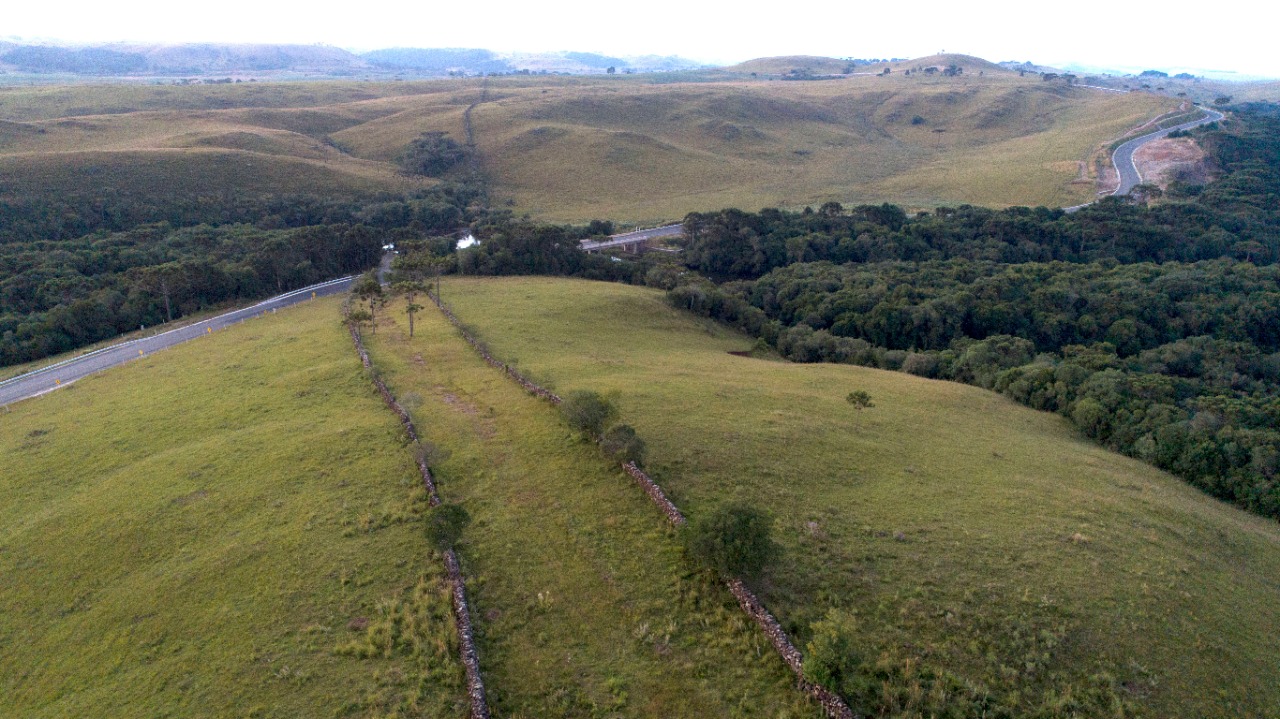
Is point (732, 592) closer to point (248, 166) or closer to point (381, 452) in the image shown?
point (381, 452)

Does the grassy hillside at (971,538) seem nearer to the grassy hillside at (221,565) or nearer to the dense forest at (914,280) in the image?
the dense forest at (914,280)

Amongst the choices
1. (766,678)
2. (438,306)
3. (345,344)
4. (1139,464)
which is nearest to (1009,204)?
(1139,464)

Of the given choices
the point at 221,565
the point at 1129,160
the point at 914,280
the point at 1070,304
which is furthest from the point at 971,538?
the point at 1129,160

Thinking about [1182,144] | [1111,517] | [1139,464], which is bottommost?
[1139,464]

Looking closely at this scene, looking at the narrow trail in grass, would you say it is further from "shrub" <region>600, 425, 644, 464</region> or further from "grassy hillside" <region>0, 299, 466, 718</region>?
"grassy hillside" <region>0, 299, 466, 718</region>

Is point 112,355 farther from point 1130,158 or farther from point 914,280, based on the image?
point 1130,158
